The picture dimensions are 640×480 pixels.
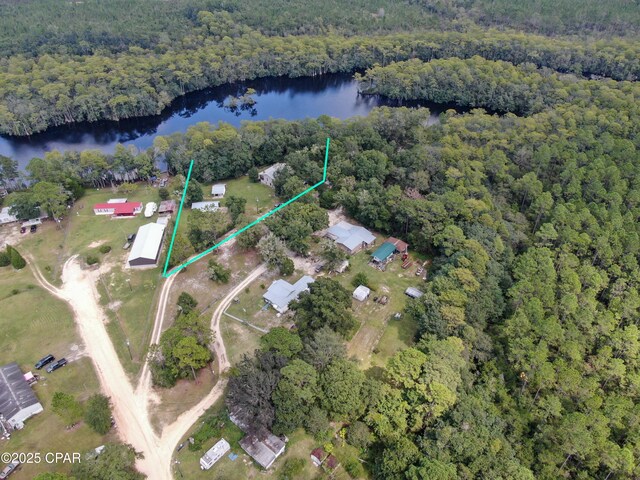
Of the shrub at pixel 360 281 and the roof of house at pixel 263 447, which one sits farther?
the shrub at pixel 360 281

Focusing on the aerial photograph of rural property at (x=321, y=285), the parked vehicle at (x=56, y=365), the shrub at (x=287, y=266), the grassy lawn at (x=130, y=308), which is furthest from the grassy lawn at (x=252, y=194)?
the parked vehicle at (x=56, y=365)

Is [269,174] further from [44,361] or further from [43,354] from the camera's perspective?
[44,361]

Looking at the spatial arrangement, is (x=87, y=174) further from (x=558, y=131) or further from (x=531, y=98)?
(x=531, y=98)

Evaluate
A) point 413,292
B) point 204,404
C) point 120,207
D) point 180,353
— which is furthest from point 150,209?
point 413,292

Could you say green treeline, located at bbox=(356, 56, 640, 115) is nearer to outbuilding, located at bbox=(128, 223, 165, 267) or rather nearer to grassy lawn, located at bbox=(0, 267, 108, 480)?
outbuilding, located at bbox=(128, 223, 165, 267)

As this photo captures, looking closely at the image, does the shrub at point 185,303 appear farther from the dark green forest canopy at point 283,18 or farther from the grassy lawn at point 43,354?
the dark green forest canopy at point 283,18
